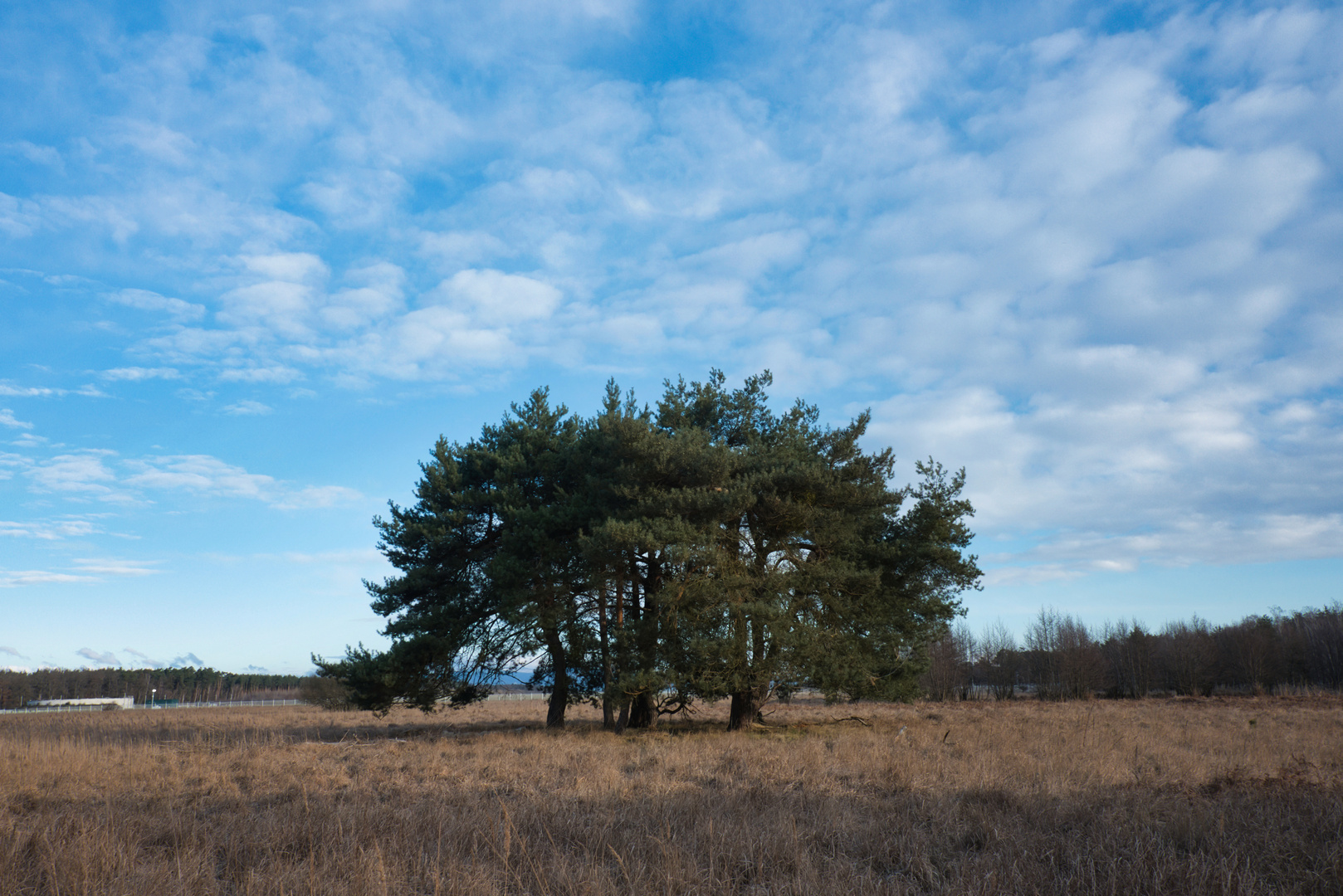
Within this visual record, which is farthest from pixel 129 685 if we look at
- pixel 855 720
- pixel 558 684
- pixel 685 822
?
pixel 685 822

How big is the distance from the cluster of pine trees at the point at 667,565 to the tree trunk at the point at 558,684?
2.6 inches

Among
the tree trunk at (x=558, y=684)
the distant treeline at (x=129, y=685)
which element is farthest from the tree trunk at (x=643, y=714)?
the distant treeline at (x=129, y=685)

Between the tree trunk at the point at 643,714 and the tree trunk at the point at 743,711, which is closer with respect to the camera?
the tree trunk at the point at 743,711

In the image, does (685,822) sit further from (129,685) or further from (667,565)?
(129,685)

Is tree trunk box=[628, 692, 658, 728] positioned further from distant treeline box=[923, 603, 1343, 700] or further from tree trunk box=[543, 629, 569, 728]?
distant treeline box=[923, 603, 1343, 700]

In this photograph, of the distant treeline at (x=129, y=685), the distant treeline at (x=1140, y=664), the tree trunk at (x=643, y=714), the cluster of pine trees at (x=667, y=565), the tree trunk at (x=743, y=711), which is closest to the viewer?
the cluster of pine trees at (x=667, y=565)

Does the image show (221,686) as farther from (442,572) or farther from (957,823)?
(957,823)

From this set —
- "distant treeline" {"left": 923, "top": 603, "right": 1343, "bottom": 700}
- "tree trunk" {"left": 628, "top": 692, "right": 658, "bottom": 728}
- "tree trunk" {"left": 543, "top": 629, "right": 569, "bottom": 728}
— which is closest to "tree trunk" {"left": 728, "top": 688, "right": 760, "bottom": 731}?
"tree trunk" {"left": 628, "top": 692, "right": 658, "bottom": 728}

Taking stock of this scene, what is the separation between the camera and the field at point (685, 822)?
467 centimetres

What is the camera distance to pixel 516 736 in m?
17.1

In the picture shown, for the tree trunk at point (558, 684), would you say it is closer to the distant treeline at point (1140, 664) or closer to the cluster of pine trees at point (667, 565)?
the cluster of pine trees at point (667, 565)

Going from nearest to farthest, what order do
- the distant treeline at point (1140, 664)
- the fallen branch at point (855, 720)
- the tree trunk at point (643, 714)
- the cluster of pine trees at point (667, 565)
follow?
the cluster of pine trees at point (667, 565) < the tree trunk at point (643, 714) < the fallen branch at point (855, 720) < the distant treeline at point (1140, 664)

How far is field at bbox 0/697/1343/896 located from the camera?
15.3 feet

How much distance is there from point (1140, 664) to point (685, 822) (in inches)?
2592
